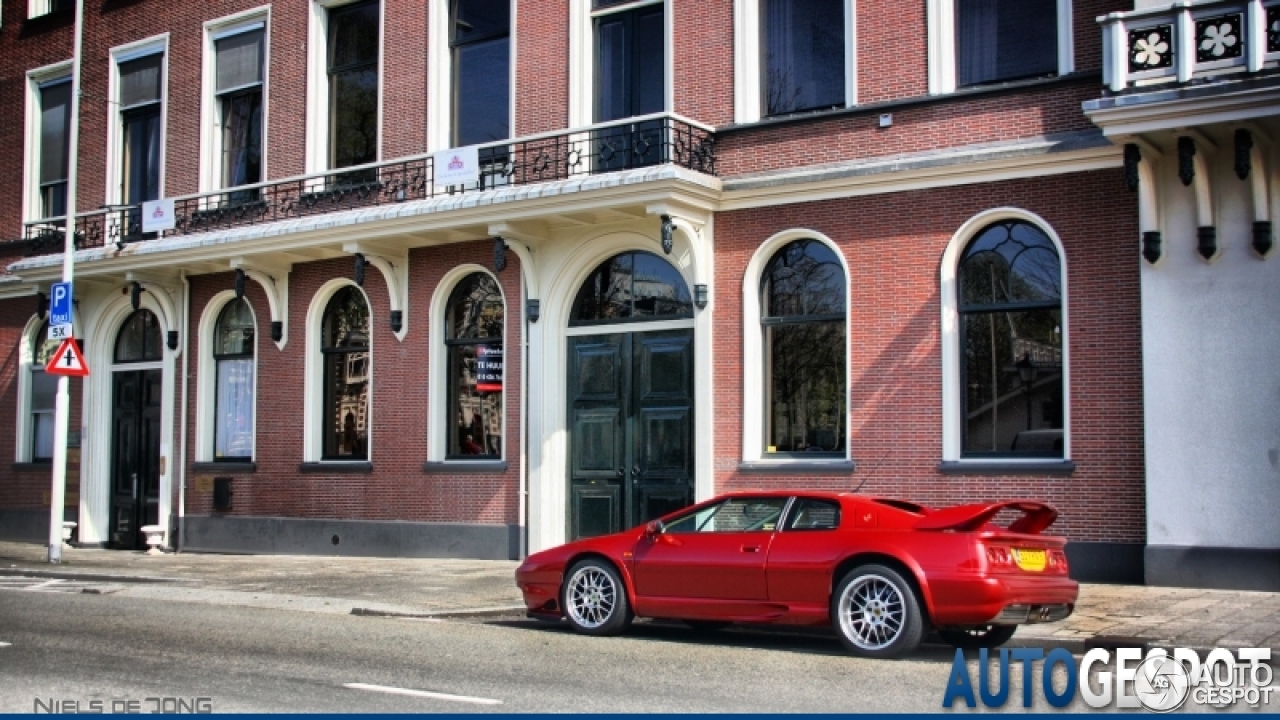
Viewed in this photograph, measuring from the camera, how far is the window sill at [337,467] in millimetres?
21594

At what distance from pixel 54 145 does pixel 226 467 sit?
822cm

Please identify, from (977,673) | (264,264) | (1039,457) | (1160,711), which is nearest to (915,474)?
(1039,457)

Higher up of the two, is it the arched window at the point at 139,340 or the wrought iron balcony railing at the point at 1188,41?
the wrought iron balcony railing at the point at 1188,41

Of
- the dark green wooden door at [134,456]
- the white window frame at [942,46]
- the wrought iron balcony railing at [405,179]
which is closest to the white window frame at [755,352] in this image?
the wrought iron balcony railing at [405,179]

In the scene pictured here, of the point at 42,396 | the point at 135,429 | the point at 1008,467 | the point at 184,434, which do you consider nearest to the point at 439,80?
the point at 184,434

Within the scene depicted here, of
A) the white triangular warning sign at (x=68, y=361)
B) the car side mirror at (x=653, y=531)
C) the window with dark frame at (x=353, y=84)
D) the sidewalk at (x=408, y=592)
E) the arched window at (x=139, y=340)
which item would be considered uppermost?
the window with dark frame at (x=353, y=84)

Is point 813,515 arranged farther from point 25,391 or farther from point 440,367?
point 25,391

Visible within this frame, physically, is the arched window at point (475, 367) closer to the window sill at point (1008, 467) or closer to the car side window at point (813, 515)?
the window sill at point (1008, 467)

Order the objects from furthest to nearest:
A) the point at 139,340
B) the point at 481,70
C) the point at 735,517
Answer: the point at 139,340
the point at 481,70
the point at 735,517

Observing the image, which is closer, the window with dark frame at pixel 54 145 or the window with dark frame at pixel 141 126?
the window with dark frame at pixel 141 126

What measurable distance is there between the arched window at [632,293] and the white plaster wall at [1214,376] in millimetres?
6286

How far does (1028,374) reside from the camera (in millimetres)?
16141

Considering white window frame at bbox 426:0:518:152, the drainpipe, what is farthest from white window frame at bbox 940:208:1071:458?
the drainpipe

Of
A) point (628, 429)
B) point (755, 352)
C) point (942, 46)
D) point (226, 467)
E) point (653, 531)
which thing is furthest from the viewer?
point (226, 467)
